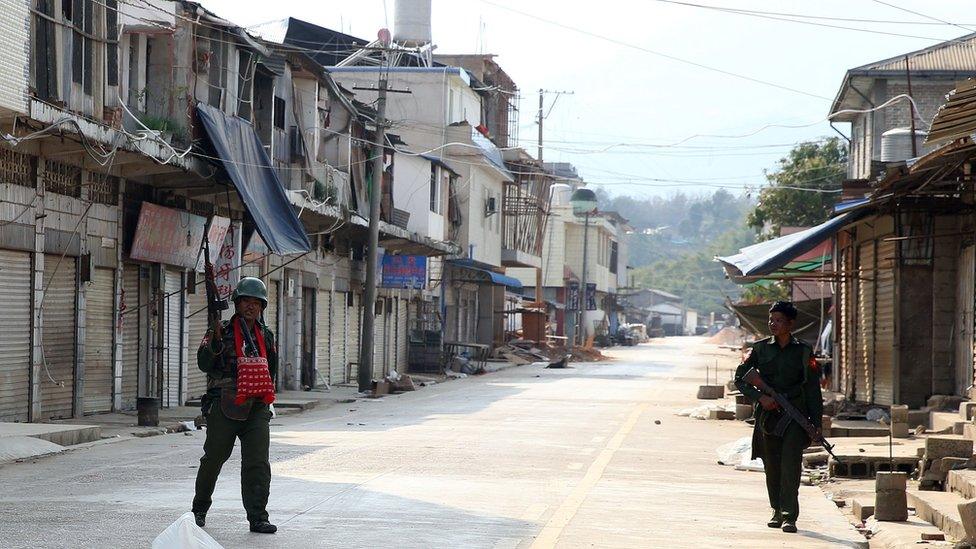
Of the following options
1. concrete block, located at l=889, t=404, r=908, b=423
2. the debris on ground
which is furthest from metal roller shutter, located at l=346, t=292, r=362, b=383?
concrete block, located at l=889, t=404, r=908, b=423

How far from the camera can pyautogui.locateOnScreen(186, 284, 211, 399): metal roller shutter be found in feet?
92.0

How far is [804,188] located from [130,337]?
34.7 metres

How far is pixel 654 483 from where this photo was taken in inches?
563

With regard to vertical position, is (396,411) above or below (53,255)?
below

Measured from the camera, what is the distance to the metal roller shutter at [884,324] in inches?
936

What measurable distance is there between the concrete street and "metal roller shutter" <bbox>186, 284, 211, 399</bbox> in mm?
4988

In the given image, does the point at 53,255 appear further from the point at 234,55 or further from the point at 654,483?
the point at 654,483

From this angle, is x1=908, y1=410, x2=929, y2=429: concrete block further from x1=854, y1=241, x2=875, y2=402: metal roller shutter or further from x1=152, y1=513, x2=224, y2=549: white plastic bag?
x1=152, y1=513, x2=224, y2=549: white plastic bag

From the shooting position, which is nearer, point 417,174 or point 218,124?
point 218,124

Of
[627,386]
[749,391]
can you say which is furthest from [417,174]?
[749,391]

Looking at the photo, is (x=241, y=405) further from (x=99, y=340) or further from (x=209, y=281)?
(x=209, y=281)

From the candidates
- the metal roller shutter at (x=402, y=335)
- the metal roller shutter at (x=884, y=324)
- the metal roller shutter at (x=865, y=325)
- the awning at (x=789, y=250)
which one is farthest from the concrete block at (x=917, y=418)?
the metal roller shutter at (x=402, y=335)

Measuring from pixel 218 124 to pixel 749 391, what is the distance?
17.2 meters

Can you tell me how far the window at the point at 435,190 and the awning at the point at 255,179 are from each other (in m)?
20.3
